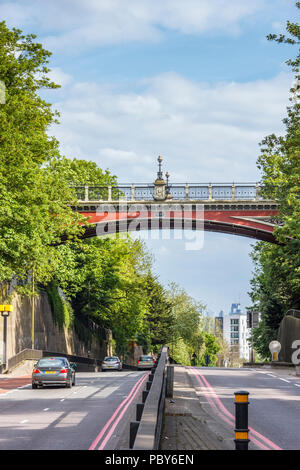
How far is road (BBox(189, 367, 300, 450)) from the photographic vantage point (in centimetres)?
1412

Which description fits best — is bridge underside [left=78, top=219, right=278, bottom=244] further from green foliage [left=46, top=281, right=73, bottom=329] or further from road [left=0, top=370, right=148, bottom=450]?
road [left=0, top=370, right=148, bottom=450]

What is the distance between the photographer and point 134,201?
190 feet

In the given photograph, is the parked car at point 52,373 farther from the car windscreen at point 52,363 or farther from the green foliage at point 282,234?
the green foliage at point 282,234

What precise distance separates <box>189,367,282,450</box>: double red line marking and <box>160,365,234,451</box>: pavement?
1.20 feet

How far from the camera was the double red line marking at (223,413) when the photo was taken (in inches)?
522

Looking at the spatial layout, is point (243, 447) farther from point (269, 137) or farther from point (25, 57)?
point (25, 57)

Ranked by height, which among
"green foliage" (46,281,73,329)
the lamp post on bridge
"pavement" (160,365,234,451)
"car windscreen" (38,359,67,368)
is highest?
the lamp post on bridge

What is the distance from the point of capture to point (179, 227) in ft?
196

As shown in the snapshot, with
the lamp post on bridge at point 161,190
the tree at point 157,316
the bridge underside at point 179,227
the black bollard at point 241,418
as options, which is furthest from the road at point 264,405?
the tree at point 157,316

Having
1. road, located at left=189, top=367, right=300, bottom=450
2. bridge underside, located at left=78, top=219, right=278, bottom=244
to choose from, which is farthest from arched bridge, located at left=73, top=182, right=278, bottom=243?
road, located at left=189, top=367, right=300, bottom=450

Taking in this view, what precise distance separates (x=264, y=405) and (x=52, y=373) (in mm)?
9762

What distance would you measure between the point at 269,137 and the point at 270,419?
2183 cm

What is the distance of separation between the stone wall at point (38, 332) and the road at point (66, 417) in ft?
60.8

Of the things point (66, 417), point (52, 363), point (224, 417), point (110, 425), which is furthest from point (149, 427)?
point (52, 363)
